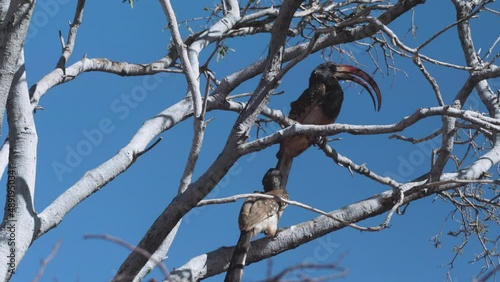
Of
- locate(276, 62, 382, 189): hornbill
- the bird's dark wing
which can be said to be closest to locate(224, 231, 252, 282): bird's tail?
locate(276, 62, 382, 189): hornbill

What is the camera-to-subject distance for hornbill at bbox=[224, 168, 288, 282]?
14.1ft

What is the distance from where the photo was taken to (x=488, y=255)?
17.1 feet

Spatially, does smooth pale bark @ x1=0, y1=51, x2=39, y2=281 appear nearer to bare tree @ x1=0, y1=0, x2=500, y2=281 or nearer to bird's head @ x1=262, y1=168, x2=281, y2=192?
bare tree @ x1=0, y1=0, x2=500, y2=281

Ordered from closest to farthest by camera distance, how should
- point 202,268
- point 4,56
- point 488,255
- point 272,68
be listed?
point 4,56 < point 272,68 < point 202,268 < point 488,255

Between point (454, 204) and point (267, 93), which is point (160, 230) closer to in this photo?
point (267, 93)

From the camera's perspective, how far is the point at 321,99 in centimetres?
636

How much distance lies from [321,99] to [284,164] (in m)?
0.76

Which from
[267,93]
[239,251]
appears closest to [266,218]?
[239,251]

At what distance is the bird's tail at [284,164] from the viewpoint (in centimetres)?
603

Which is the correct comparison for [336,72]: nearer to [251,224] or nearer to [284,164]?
[284,164]

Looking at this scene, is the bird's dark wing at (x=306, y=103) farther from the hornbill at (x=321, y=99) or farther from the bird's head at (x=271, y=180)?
the bird's head at (x=271, y=180)

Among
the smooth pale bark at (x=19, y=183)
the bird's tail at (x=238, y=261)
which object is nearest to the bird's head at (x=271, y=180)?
Answer: the bird's tail at (x=238, y=261)

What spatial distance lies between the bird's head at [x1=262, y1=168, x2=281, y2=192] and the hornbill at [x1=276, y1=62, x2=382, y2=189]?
0.22 ft

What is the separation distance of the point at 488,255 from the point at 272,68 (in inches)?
99.6
